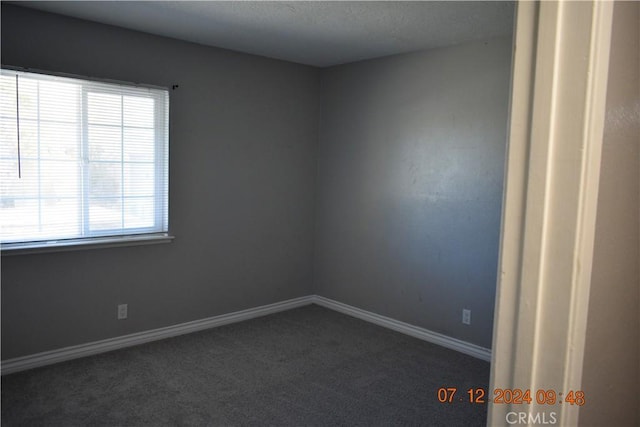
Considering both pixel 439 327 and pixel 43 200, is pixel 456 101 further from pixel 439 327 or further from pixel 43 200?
pixel 43 200

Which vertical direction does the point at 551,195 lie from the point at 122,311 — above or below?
above

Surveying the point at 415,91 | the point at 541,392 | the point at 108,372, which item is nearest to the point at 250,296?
the point at 108,372

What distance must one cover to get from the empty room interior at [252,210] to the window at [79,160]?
0.05 feet

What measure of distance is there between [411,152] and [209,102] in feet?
5.60

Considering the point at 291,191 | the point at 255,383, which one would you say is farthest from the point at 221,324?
the point at 291,191

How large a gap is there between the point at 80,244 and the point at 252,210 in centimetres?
148

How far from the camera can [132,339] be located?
371cm

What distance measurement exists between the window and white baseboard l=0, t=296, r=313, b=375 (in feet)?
2.48

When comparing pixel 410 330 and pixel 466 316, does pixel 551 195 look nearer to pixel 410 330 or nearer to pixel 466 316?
pixel 466 316

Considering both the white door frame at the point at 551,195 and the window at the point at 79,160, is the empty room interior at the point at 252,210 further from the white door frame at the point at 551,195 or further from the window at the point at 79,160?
the white door frame at the point at 551,195

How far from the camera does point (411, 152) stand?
4051 millimetres

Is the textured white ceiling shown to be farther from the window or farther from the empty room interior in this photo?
the window

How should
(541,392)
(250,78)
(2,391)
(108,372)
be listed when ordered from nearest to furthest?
1. (541,392)
2. (2,391)
3. (108,372)
4. (250,78)

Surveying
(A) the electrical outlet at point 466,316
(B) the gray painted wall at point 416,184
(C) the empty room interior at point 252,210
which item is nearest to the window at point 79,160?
(C) the empty room interior at point 252,210
